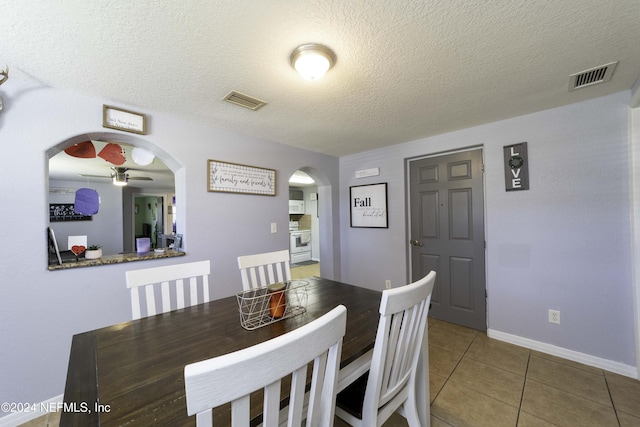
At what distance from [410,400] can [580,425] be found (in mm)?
1190

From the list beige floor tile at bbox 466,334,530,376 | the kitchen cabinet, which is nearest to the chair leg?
beige floor tile at bbox 466,334,530,376

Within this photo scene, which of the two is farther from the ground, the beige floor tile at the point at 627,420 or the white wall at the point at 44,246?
the white wall at the point at 44,246

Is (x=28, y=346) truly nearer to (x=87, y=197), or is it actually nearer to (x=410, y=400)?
(x=87, y=197)

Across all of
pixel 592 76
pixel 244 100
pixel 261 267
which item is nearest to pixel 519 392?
pixel 261 267

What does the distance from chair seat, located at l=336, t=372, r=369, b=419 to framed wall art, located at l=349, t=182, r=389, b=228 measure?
2419mm

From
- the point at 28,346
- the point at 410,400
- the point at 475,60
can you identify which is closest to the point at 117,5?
the point at 475,60

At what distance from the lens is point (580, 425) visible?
1.49 meters

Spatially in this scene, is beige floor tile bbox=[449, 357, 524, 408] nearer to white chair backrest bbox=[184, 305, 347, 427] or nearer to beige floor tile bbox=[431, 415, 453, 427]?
beige floor tile bbox=[431, 415, 453, 427]

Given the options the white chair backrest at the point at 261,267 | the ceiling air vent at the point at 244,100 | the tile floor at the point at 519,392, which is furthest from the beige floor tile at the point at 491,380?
the ceiling air vent at the point at 244,100

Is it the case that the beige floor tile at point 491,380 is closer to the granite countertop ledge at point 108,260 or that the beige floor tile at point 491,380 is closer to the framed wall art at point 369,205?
the framed wall art at point 369,205

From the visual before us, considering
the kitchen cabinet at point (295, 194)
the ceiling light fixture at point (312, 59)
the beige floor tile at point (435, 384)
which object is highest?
the ceiling light fixture at point (312, 59)

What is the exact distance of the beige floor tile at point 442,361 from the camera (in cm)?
201

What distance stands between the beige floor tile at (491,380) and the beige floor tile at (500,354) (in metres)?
0.08

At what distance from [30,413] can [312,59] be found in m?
2.94
